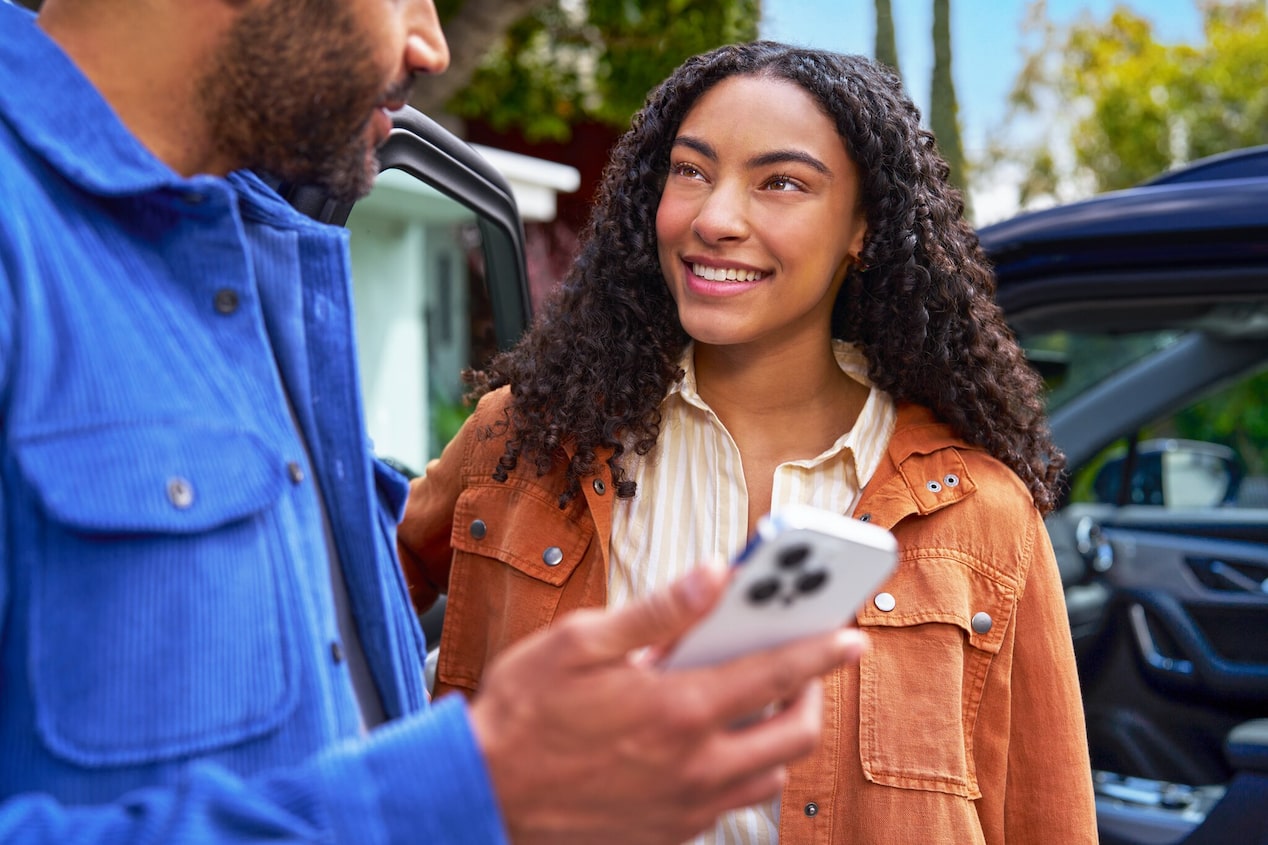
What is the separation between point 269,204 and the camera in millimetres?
1319

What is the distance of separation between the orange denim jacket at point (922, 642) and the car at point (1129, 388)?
416 millimetres

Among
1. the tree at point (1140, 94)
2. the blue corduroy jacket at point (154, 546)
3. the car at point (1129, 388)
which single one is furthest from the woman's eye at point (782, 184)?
the tree at point (1140, 94)

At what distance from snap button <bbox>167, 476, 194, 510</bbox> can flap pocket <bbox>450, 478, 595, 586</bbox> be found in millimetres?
987

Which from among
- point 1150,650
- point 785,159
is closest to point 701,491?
point 785,159

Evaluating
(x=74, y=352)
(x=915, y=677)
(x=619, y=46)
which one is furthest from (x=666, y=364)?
(x=619, y=46)

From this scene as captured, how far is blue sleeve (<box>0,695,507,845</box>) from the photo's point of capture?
87cm

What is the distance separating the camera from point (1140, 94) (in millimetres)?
16422

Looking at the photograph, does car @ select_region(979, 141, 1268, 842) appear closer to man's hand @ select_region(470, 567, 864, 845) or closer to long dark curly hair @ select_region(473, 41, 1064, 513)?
long dark curly hair @ select_region(473, 41, 1064, 513)

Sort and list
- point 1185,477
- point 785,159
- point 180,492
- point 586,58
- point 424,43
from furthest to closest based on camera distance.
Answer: point 586,58, point 1185,477, point 785,159, point 424,43, point 180,492

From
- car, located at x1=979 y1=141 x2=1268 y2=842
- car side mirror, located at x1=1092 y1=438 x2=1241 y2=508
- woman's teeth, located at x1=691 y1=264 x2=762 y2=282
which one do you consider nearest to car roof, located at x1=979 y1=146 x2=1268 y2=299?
car, located at x1=979 y1=141 x2=1268 y2=842

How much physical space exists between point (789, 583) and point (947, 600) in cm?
101

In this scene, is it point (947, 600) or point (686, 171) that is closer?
point (947, 600)

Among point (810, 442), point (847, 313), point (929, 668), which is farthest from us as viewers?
point (847, 313)

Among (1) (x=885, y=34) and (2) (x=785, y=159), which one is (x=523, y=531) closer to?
(2) (x=785, y=159)
